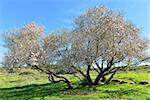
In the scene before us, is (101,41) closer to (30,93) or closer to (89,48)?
(89,48)

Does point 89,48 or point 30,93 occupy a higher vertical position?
point 89,48

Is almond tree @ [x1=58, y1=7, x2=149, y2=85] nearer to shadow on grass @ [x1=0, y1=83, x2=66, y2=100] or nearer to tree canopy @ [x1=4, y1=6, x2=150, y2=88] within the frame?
tree canopy @ [x1=4, y1=6, x2=150, y2=88]

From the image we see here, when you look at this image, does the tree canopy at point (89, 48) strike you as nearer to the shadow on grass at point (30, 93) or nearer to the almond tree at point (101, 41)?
the almond tree at point (101, 41)

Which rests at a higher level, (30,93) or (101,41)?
(101,41)

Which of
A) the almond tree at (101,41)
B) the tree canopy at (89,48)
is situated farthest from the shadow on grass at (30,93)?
the almond tree at (101,41)

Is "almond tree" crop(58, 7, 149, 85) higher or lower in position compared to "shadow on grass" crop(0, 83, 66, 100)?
higher

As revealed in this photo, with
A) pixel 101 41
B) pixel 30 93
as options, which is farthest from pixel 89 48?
pixel 30 93

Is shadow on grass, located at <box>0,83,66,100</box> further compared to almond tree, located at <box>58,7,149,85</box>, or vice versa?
almond tree, located at <box>58,7,149,85</box>

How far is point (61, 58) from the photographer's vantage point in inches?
1828

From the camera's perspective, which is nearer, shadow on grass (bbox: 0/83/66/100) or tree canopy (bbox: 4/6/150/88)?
shadow on grass (bbox: 0/83/66/100)

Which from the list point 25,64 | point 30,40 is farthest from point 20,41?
point 25,64

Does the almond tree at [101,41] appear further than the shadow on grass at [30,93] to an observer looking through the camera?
Yes

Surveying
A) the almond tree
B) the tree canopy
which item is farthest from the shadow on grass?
the almond tree

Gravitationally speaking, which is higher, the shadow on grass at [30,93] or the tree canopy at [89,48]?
the tree canopy at [89,48]
